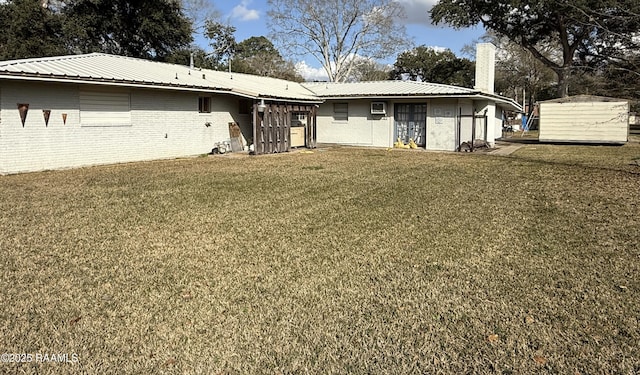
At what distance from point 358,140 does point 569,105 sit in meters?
11.1

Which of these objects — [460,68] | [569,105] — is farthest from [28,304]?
[460,68]

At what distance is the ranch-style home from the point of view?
11.4 m

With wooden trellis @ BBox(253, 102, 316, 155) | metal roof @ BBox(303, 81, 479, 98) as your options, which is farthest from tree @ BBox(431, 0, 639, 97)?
wooden trellis @ BBox(253, 102, 316, 155)

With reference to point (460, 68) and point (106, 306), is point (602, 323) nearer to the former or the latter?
→ point (106, 306)

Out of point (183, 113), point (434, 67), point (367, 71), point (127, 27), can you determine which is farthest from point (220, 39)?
point (183, 113)

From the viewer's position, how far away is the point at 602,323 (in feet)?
10.8

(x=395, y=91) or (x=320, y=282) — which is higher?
(x=395, y=91)

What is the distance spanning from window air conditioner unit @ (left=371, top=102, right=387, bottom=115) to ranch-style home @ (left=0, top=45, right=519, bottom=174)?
0.15ft

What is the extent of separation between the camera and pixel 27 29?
2636 centimetres

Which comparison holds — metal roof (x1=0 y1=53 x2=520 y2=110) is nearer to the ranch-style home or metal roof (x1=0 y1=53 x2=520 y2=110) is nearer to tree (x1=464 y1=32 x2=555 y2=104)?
the ranch-style home

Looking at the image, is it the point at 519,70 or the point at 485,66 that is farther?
the point at 519,70

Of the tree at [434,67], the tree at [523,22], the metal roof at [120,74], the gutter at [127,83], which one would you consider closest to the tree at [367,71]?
the tree at [434,67]

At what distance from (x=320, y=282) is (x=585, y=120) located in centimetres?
2327

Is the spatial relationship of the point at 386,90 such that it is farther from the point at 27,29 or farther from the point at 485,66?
the point at 27,29
